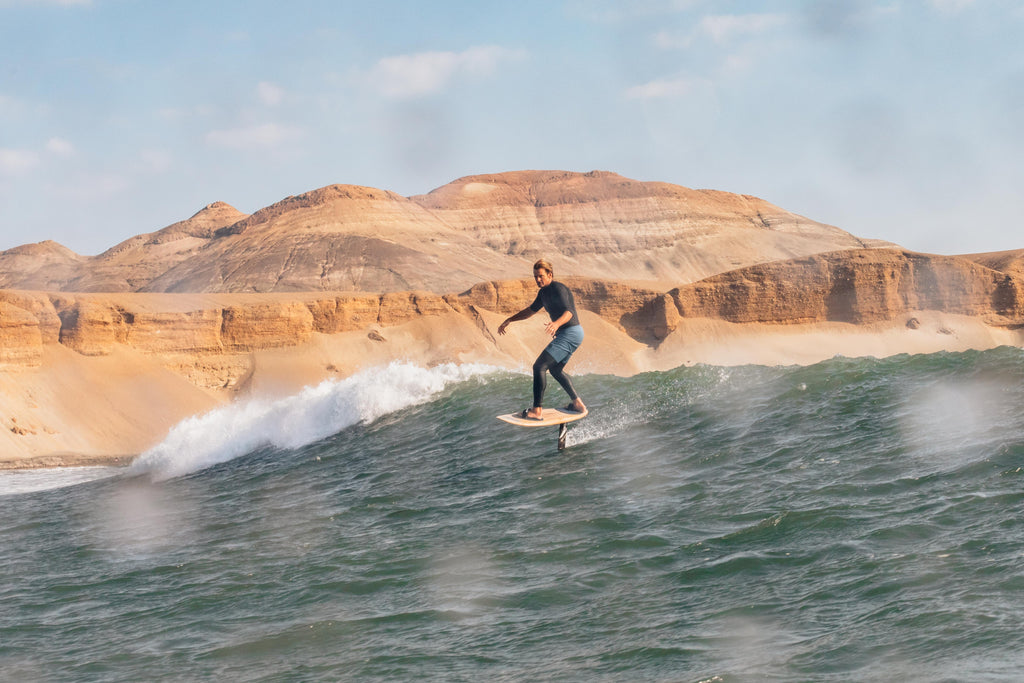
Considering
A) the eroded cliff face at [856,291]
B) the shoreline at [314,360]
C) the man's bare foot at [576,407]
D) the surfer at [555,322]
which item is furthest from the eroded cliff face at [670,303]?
the surfer at [555,322]

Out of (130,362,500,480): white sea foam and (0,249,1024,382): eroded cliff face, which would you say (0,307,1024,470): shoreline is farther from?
(130,362,500,480): white sea foam

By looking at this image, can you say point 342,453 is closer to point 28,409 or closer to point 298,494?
point 298,494

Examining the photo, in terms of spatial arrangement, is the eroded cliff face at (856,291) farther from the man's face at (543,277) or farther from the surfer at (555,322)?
the man's face at (543,277)

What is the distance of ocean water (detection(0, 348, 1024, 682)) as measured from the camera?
5.79 m

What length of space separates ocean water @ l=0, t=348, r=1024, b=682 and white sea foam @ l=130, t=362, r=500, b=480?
4.81 ft

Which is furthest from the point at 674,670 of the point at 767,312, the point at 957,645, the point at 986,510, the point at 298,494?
the point at 767,312

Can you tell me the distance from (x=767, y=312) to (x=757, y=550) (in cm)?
4681

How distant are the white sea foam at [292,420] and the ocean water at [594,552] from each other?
1468mm

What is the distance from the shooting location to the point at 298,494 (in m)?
11.3

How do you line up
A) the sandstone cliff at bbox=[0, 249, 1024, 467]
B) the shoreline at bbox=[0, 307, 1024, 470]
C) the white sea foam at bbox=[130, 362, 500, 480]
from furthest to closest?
the sandstone cliff at bbox=[0, 249, 1024, 467]
the shoreline at bbox=[0, 307, 1024, 470]
the white sea foam at bbox=[130, 362, 500, 480]

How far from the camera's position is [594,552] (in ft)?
25.1

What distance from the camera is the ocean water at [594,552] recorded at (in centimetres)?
579

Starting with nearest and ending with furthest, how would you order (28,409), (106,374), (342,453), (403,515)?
(403,515) < (342,453) < (28,409) < (106,374)

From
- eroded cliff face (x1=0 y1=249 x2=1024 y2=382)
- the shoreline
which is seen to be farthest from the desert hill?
the shoreline
